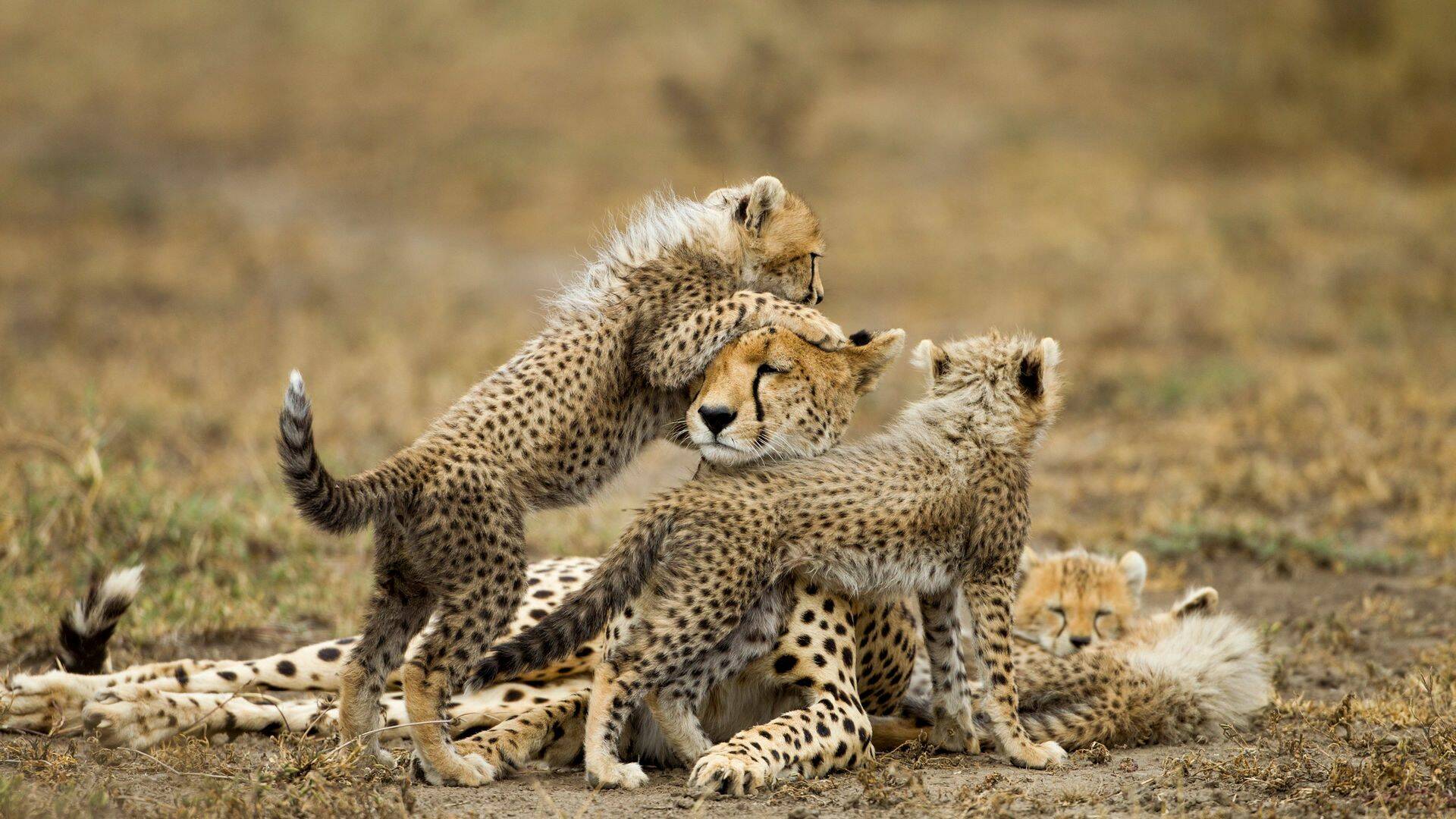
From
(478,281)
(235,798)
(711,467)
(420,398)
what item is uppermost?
(478,281)

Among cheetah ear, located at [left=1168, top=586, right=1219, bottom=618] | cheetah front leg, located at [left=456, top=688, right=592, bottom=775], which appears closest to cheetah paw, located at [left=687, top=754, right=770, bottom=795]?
cheetah front leg, located at [left=456, top=688, right=592, bottom=775]

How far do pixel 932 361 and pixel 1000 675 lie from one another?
0.84 m

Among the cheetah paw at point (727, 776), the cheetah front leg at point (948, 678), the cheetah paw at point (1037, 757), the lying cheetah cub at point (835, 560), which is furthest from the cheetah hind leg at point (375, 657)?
the cheetah paw at point (1037, 757)

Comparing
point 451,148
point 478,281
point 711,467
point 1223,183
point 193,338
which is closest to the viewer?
point 711,467

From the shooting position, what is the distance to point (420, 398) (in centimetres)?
725

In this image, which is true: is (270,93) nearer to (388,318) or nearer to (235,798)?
(388,318)

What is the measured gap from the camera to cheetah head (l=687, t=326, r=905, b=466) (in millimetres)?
3516

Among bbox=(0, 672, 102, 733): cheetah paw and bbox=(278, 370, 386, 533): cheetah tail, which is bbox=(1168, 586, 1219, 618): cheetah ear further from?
bbox=(0, 672, 102, 733): cheetah paw

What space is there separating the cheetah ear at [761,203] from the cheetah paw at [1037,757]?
1.62 meters

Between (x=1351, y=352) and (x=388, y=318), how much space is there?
5.42 meters

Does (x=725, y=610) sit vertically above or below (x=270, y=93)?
below

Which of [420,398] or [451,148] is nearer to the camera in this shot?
[420,398]

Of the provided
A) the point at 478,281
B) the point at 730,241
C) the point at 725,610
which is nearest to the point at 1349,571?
the point at 730,241

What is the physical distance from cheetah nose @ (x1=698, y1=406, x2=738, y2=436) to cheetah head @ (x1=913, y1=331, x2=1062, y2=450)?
1.86ft
